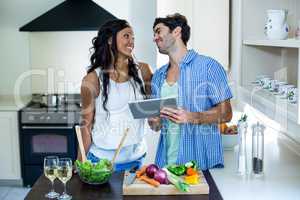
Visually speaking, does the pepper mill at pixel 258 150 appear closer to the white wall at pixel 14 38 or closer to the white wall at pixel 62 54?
the white wall at pixel 62 54

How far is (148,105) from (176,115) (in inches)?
5.7

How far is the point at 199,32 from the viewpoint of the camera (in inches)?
104

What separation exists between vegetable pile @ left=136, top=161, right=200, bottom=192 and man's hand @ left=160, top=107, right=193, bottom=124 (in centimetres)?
21

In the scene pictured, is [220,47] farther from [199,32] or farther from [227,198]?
[227,198]

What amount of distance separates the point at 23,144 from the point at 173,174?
2598 millimetres

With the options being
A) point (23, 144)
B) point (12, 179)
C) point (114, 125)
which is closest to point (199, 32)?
point (114, 125)

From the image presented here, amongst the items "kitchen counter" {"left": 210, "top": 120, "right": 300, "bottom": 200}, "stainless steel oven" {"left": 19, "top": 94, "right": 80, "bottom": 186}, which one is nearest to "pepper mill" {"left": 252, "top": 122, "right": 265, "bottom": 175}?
"kitchen counter" {"left": 210, "top": 120, "right": 300, "bottom": 200}

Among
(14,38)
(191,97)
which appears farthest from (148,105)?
(14,38)

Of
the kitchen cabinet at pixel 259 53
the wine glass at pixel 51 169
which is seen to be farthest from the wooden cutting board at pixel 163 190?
the kitchen cabinet at pixel 259 53

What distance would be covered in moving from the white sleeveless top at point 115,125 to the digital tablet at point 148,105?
0.25 metres

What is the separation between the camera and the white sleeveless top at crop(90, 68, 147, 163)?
6.61 feet

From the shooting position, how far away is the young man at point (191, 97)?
1.88 m

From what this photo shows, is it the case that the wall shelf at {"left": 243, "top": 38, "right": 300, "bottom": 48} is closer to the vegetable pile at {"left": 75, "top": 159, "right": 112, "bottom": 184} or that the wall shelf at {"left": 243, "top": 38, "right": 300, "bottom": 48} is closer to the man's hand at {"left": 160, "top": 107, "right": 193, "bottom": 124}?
the man's hand at {"left": 160, "top": 107, "right": 193, "bottom": 124}

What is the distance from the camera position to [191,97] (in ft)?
6.31
